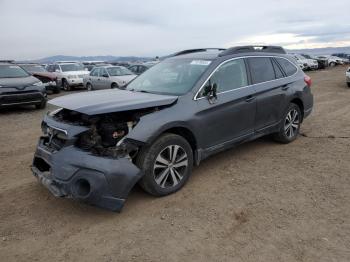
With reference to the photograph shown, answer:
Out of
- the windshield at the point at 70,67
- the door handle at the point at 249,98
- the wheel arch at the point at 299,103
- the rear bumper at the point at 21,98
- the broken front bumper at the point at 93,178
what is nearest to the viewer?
the broken front bumper at the point at 93,178

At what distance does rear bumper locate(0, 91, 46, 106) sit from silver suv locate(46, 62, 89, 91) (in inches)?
341

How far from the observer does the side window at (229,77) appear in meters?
4.97

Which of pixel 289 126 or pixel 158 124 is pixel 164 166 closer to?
pixel 158 124

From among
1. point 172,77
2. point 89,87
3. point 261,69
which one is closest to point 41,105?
point 89,87

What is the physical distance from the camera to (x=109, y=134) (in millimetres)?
4066

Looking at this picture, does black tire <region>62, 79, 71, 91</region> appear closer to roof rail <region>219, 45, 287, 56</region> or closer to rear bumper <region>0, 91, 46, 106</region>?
rear bumper <region>0, 91, 46, 106</region>

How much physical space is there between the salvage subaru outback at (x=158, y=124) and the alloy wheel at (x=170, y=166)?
0.01m

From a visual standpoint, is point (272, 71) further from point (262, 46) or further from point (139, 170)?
point (139, 170)

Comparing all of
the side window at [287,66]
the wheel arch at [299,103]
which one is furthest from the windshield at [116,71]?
the wheel arch at [299,103]

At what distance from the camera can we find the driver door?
189 inches

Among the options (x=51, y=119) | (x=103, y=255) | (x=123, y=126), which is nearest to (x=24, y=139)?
(x=51, y=119)

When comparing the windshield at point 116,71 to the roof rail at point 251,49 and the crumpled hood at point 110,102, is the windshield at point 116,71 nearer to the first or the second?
the roof rail at point 251,49

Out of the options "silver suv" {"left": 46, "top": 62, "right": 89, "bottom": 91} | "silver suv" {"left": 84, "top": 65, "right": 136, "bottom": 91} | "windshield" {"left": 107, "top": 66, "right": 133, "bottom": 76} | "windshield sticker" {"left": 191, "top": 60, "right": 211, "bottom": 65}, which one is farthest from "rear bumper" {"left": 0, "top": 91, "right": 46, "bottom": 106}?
"silver suv" {"left": 46, "top": 62, "right": 89, "bottom": 91}

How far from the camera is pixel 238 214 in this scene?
398 cm
